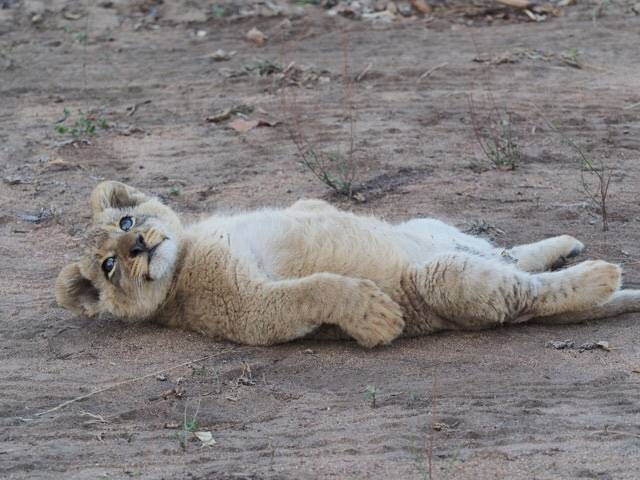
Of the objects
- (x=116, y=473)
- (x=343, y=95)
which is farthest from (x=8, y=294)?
(x=343, y=95)

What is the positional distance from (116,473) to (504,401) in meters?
1.98

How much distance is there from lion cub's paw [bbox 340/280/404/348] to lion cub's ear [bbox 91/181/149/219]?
6.27ft

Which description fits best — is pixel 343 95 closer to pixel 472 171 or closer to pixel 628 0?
pixel 472 171

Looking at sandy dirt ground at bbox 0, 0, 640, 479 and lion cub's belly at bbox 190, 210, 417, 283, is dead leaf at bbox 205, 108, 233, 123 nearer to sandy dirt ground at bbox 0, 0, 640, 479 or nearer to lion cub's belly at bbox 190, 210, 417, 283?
sandy dirt ground at bbox 0, 0, 640, 479

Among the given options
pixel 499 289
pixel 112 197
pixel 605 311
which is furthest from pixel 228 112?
pixel 605 311

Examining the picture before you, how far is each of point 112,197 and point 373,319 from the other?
6.99 feet

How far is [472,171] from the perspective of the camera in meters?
8.91

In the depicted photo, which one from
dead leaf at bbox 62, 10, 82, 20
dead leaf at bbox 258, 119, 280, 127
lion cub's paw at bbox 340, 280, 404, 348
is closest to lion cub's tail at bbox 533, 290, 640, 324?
lion cub's paw at bbox 340, 280, 404, 348

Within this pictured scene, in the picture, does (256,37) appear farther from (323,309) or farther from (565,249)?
(323,309)

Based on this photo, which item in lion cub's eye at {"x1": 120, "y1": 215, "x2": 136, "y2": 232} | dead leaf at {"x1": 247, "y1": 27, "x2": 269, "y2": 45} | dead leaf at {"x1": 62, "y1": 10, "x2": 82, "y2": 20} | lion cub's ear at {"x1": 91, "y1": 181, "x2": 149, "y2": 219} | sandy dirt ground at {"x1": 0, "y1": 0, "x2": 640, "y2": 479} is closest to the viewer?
sandy dirt ground at {"x1": 0, "y1": 0, "x2": 640, "y2": 479}

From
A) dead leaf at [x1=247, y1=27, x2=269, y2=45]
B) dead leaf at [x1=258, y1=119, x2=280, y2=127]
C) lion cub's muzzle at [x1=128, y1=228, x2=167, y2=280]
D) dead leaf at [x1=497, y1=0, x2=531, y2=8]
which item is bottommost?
dead leaf at [x1=258, y1=119, x2=280, y2=127]

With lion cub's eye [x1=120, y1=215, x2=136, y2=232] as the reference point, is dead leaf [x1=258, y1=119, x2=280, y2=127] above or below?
below

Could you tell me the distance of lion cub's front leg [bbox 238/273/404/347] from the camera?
5.96 m

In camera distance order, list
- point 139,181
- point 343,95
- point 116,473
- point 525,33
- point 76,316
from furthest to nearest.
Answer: point 525,33
point 343,95
point 139,181
point 76,316
point 116,473
